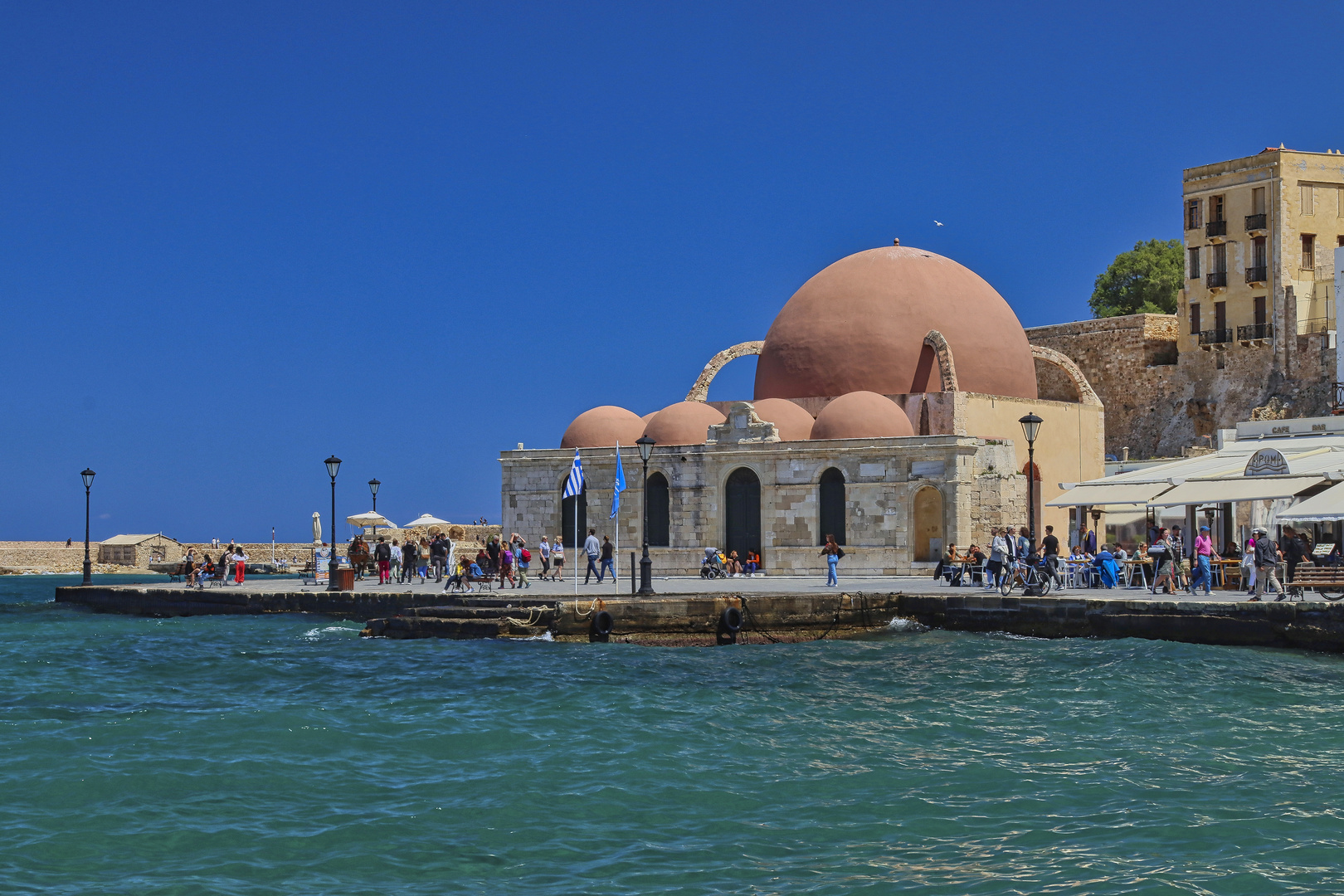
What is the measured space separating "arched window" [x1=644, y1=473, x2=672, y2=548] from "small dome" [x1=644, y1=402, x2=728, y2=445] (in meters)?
0.80

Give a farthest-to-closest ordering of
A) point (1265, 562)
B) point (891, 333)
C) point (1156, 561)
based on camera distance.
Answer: point (891, 333), point (1156, 561), point (1265, 562)

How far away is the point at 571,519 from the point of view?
2817 cm

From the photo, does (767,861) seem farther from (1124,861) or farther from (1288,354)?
(1288,354)

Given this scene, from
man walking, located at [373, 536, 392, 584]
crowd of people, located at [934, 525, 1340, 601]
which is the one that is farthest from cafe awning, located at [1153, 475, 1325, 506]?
man walking, located at [373, 536, 392, 584]

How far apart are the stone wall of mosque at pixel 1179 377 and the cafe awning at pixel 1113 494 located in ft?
54.5

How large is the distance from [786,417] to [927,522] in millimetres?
3423

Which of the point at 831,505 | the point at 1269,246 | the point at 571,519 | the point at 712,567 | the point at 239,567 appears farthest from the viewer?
the point at 1269,246

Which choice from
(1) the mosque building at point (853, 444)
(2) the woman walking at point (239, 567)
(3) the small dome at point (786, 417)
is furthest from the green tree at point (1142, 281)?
(2) the woman walking at point (239, 567)

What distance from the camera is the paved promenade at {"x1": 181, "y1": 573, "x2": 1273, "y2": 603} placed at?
18.8 meters

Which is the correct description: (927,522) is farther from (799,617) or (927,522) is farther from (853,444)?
(799,617)

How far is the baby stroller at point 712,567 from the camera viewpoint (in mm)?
24219

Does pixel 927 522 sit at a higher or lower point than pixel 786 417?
lower

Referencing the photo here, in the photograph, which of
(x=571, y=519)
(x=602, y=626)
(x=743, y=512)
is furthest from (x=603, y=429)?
(x=602, y=626)

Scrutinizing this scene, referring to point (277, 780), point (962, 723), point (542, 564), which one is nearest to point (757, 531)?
point (542, 564)
